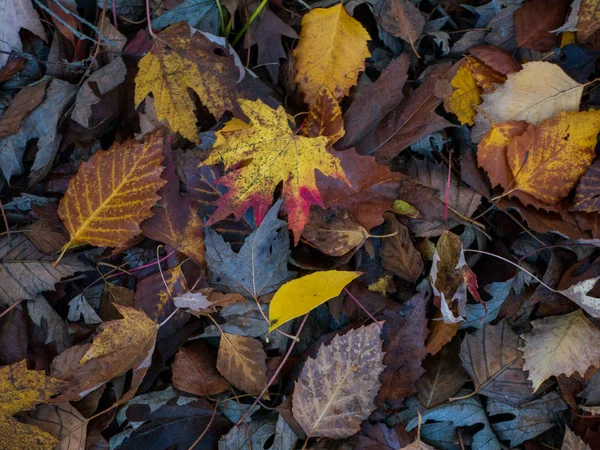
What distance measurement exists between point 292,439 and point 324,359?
25 centimetres

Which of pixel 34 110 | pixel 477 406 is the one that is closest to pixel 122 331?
pixel 34 110

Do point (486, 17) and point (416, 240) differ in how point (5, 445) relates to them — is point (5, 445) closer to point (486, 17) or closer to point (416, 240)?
point (416, 240)

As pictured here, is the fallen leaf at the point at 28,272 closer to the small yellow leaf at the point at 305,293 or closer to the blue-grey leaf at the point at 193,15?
the small yellow leaf at the point at 305,293

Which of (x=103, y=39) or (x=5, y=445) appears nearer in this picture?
(x=5, y=445)

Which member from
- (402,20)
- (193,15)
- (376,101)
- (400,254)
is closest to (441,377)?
(400,254)

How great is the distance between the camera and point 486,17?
1461 millimetres

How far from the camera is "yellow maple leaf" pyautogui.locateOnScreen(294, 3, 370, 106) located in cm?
139

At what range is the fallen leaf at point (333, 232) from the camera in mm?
1322

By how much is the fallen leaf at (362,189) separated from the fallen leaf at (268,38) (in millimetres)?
364

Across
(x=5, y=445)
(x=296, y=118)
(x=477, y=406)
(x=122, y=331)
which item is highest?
(x=296, y=118)

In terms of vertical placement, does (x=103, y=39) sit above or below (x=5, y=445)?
above

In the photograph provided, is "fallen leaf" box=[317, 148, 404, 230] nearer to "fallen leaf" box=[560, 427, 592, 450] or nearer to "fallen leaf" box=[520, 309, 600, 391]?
"fallen leaf" box=[520, 309, 600, 391]

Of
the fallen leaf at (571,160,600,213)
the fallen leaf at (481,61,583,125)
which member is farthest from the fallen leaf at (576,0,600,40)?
the fallen leaf at (571,160,600,213)

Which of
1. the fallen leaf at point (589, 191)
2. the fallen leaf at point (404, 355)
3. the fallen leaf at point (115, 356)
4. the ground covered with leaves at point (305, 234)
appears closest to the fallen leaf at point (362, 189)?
the ground covered with leaves at point (305, 234)
